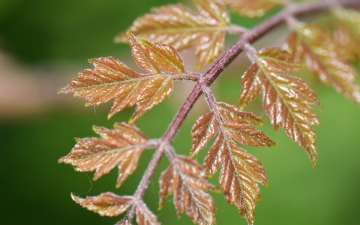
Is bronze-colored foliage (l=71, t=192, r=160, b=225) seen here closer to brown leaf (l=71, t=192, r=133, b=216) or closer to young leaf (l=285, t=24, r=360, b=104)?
brown leaf (l=71, t=192, r=133, b=216)

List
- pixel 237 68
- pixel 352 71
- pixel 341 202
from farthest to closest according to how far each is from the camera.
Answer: pixel 341 202
pixel 237 68
pixel 352 71

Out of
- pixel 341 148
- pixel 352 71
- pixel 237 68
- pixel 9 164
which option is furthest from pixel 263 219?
pixel 9 164

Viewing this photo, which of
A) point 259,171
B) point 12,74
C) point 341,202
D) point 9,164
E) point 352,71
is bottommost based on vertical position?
point 341,202

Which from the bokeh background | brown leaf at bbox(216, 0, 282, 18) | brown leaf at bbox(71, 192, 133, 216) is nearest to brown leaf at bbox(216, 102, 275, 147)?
brown leaf at bbox(71, 192, 133, 216)

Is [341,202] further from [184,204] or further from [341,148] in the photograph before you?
[184,204]

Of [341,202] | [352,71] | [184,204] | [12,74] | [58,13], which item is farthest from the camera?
[58,13]

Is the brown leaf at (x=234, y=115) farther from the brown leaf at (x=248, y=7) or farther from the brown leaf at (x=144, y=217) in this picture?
the brown leaf at (x=248, y=7)

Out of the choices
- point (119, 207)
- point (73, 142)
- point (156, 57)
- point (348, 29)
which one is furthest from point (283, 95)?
point (73, 142)
